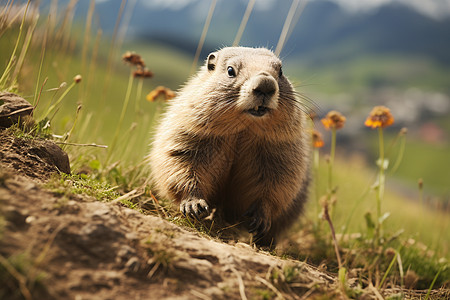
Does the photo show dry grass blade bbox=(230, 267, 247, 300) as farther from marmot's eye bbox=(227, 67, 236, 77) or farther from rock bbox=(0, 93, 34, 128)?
rock bbox=(0, 93, 34, 128)

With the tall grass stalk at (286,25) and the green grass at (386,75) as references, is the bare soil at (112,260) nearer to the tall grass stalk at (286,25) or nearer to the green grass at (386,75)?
the tall grass stalk at (286,25)

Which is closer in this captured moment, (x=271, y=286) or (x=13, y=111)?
(x=271, y=286)

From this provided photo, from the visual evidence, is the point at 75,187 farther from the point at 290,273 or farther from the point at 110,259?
the point at 290,273

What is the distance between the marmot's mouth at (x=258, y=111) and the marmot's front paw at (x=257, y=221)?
1.02m

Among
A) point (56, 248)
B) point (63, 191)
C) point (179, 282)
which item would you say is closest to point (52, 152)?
point (63, 191)

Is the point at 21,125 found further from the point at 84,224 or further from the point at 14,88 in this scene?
the point at 84,224

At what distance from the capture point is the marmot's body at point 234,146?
135 inches

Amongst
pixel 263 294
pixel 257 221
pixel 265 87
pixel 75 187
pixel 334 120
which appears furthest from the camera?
pixel 334 120

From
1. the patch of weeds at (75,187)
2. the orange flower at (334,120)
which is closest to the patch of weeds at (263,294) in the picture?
the patch of weeds at (75,187)

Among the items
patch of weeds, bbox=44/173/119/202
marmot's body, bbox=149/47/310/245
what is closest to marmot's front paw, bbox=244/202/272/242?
marmot's body, bbox=149/47/310/245

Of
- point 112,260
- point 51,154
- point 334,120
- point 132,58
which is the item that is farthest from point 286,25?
point 112,260

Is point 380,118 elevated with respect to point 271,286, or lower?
elevated

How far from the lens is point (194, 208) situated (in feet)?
10.9

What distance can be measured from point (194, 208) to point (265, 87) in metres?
1.26
